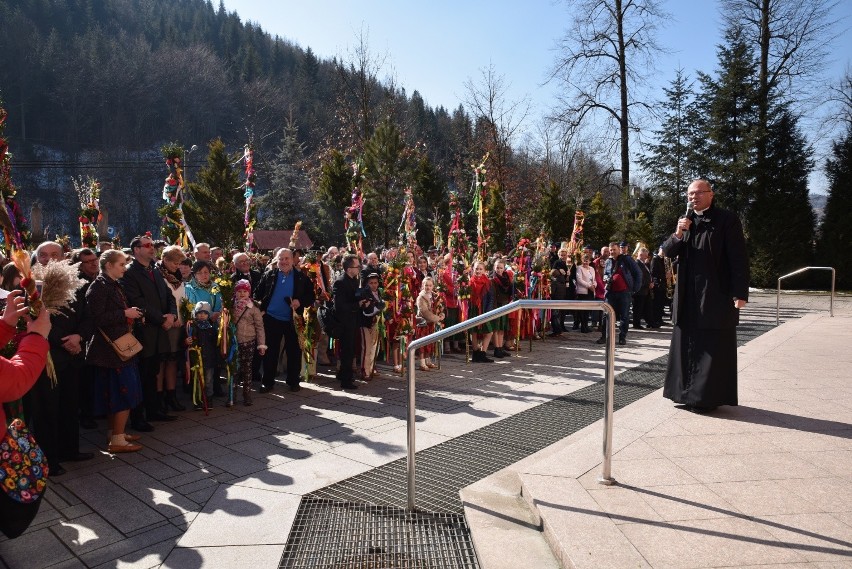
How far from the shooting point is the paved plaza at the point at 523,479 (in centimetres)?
315

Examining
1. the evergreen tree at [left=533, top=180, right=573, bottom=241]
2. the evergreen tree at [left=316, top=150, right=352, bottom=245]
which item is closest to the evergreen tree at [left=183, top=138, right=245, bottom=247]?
the evergreen tree at [left=316, top=150, right=352, bottom=245]

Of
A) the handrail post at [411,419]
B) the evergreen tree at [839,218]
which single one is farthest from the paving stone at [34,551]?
the evergreen tree at [839,218]

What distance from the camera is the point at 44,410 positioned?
482 cm

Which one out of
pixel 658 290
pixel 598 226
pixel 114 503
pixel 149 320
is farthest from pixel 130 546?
pixel 598 226

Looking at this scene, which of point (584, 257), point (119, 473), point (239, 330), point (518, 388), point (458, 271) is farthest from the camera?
point (584, 257)

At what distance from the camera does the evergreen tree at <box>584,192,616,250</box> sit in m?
26.0

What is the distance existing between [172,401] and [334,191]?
83.2ft

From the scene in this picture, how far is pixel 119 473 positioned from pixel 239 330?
241 centimetres

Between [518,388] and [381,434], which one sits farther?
[518,388]

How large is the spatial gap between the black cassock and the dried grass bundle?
15.8ft

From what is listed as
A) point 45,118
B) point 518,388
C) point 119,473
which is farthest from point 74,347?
point 45,118

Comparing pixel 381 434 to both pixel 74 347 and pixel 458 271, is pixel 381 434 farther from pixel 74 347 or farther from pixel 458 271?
pixel 458 271

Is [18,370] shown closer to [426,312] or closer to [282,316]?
[282,316]

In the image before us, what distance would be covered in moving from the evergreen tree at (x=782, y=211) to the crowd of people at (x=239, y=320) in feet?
51.9
